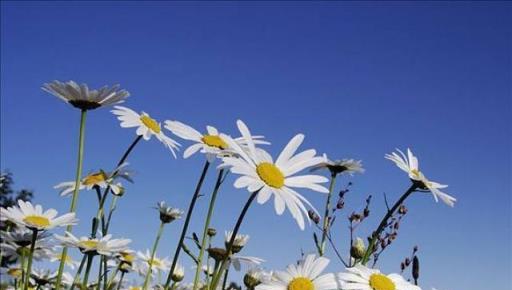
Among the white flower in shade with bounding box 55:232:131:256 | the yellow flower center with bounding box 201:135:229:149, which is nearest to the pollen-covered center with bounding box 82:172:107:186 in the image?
the white flower in shade with bounding box 55:232:131:256

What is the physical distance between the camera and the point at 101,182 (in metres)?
2.90

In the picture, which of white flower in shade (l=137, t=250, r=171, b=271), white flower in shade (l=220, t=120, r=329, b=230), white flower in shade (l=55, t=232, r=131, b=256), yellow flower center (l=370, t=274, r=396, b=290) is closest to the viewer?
white flower in shade (l=220, t=120, r=329, b=230)

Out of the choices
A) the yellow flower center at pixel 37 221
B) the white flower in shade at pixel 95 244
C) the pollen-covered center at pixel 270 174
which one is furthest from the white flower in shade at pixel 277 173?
the yellow flower center at pixel 37 221

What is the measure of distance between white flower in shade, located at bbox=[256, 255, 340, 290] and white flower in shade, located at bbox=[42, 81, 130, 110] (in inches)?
39.2

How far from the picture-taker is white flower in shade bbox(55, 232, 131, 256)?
2418 millimetres

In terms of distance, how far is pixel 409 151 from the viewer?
3248 mm

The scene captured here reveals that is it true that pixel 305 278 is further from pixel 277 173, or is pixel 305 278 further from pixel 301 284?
pixel 277 173

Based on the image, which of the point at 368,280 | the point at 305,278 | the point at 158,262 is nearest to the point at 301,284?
the point at 305,278

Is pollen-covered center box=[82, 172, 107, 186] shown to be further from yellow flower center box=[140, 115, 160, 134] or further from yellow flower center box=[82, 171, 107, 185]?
yellow flower center box=[140, 115, 160, 134]

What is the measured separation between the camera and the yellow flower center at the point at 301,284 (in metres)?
2.50

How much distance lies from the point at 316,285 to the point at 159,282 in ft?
5.37

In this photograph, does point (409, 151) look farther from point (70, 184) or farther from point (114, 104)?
point (70, 184)

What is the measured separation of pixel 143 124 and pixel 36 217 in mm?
664

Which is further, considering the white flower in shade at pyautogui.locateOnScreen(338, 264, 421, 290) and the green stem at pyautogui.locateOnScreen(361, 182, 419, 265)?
the green stem at pyautogui.locateOnScreen(361, 182, 419, 265)
